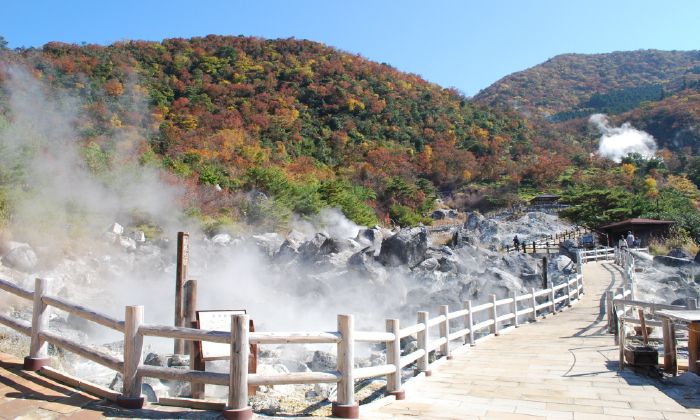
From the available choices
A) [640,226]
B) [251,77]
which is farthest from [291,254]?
[251,77]

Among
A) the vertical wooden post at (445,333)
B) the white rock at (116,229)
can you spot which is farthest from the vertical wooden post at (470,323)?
the white rock at (116,229)

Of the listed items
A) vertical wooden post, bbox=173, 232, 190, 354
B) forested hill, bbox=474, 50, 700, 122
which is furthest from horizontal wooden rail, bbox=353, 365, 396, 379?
forested hill, bbox=474, 50, 700, 122

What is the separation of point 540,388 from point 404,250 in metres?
16.3

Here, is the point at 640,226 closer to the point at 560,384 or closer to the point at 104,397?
the point at 560,384

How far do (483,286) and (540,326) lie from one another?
18.0 feet

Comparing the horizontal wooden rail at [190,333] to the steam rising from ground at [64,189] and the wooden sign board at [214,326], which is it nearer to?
the wooden sign board at [214,326]

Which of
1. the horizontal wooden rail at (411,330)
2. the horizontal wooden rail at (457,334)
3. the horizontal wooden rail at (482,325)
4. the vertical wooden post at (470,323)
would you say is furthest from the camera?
the horizontal wooden rail at (482,325)

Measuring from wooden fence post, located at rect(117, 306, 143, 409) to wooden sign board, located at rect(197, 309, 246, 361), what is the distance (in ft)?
2.35

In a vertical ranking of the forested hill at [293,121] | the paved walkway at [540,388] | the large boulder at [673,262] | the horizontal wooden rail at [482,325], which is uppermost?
the forested hill at [293,121]

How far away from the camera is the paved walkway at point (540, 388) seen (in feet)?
16.0

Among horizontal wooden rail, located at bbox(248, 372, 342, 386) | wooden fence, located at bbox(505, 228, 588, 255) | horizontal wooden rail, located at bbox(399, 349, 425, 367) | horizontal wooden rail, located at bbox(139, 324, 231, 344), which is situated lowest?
horizontal wooden rail, located at bbox(399, 349, 425, 367)

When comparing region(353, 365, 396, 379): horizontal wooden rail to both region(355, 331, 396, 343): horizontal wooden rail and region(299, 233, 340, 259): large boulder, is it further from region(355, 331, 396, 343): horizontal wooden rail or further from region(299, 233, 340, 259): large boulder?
region(299, 233, 340, 259): large boulder

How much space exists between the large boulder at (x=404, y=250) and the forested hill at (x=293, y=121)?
12.0 meters

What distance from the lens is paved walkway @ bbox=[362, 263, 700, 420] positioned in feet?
16.0
